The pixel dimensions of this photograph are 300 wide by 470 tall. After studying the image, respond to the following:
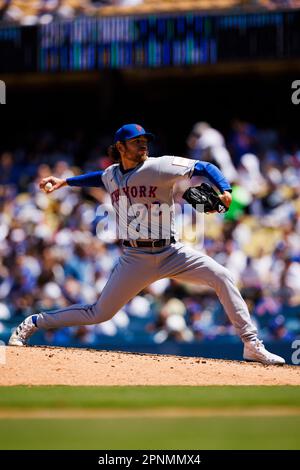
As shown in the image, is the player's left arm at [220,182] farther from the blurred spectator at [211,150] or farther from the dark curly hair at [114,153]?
the blurred spectator at [211,150]

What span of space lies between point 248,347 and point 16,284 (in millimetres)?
6189

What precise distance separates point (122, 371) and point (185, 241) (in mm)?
5209

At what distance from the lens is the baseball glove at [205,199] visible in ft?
26.0

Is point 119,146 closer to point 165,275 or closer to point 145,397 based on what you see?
point 165,275

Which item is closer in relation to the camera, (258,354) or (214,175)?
(214,175)

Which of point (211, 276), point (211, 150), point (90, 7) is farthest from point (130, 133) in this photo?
point (90, 7)

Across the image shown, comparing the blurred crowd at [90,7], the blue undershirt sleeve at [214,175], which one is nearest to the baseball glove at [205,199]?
the blue undershirt sleeve at [214,175]

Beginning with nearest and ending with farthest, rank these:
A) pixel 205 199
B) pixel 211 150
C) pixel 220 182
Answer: pixel 220 182, pixel 205 199, pixel 211 150

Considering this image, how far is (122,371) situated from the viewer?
8.27 m

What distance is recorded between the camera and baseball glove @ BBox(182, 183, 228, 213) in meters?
7.93

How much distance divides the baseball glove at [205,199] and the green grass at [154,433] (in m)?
1.63

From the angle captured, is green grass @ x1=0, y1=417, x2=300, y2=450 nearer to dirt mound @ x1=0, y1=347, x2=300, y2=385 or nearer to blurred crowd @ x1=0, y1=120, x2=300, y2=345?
dirt mound @ x1=0, y1=347, x2=300, y2=385

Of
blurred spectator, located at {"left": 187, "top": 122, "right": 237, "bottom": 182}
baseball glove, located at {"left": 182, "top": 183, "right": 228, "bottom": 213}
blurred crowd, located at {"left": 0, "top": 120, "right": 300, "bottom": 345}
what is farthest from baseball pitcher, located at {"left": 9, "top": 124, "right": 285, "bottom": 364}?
blurred spectator, located at {"left": 187, "top": 122, "right": 237, "bottom": 182}

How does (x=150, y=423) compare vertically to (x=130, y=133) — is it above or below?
below
